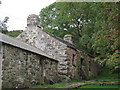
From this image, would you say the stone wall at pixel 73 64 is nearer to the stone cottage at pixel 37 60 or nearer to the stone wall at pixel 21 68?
the stone cottage at pixel 37 60

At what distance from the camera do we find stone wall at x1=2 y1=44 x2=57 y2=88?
37.8ft

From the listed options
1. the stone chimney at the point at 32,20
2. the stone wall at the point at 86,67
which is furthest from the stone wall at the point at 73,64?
the stone chimney at the point at 32,20

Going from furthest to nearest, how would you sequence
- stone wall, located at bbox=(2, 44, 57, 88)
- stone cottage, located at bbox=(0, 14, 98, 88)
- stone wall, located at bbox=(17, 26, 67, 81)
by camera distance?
stone wall, located at bbox=(17, 26, 67, 81)
stone cottage, located at bbox=(0, 14, 98, 88)
stone wall, located at bbox=(2, 44, 57, 88)

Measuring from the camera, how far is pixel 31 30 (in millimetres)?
20406

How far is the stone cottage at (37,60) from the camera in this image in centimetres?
1176

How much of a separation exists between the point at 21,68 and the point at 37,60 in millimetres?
2370

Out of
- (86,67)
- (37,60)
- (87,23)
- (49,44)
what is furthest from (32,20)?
(87,23)

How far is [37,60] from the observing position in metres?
15.1

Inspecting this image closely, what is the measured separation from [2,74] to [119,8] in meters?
6.89

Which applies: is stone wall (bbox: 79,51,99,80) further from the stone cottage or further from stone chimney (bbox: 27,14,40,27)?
stone chimney (bbox: 27,14,40,27)

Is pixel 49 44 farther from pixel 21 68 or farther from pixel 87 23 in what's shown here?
pixel 87 23

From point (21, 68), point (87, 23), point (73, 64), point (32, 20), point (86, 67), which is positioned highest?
point (87, 23)

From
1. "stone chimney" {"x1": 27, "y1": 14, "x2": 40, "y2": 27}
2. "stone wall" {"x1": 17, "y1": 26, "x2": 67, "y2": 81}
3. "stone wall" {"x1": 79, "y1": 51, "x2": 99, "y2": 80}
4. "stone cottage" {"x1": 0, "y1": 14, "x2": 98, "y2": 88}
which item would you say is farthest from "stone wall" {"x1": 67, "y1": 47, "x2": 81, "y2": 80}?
"stone chimney" {"x1": 27, "y1": 14, "x2": 40, "y2": 27}

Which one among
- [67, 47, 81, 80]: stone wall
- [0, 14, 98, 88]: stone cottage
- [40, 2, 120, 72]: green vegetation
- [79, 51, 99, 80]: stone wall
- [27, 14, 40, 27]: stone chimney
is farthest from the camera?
[79, 51, 99, 80]: stone wall
